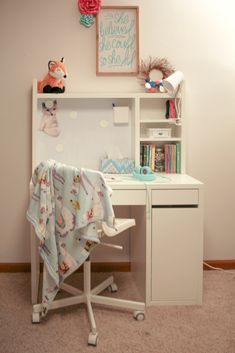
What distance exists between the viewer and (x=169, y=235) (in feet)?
8.29

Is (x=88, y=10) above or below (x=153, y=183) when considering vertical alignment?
above

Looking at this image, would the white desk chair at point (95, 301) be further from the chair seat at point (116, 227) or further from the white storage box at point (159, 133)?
the white storage box at point (159, 133)

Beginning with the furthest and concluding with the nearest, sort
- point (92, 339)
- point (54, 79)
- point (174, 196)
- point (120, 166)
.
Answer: point (120, 166), point (54, 79), point (174, 196), point (92, 339)

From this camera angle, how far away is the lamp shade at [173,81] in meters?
2.73

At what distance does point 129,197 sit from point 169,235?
33 cm

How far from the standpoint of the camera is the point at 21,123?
10.1 feet

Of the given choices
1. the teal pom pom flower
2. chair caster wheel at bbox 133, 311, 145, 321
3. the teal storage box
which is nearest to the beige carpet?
chair caster wheel at bbox 133, 311, 145, 321

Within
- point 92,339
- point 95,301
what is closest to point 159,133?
point 95,301

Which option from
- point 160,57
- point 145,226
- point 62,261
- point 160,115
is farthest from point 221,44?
point 62,261

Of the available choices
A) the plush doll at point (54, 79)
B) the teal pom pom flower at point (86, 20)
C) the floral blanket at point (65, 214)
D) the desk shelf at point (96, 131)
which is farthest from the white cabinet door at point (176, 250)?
the teal pom pom flower at point (86, 20)

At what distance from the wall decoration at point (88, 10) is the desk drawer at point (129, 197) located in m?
1.27

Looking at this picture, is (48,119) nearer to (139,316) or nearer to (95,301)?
(95,301)

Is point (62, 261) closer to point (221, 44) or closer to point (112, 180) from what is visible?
point (112, 180)

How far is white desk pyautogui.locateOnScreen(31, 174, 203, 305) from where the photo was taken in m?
2.51
